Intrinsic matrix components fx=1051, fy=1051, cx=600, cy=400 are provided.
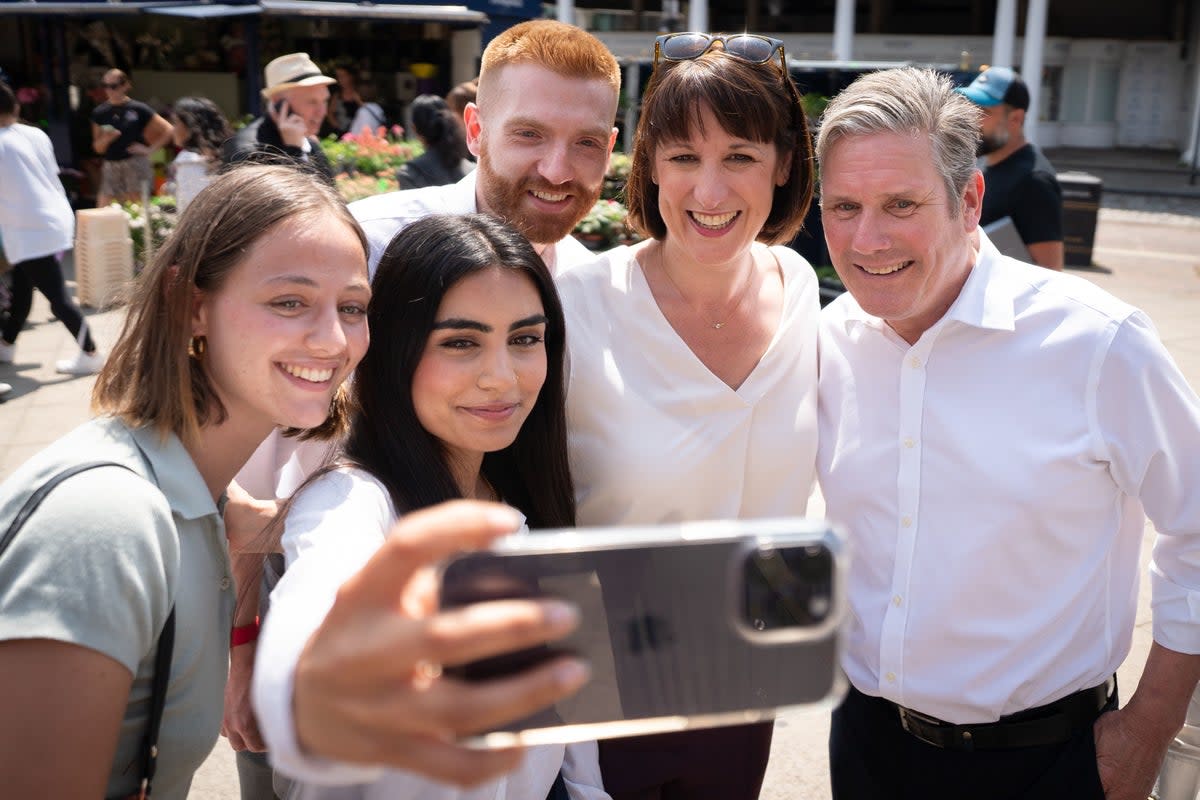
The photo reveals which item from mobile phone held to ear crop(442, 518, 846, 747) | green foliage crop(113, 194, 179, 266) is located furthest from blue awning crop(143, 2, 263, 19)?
mobile phone held to ear crop(442, 518, 846, 747)

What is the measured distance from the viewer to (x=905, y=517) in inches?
86.6

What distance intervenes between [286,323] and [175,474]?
0.97ft

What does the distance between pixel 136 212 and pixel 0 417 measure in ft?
12.9

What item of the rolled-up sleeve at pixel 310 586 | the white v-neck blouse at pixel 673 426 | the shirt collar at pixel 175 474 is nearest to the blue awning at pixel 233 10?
the white v-neck blouse at pixel 673 426

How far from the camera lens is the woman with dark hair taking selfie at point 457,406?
1740 millimetres

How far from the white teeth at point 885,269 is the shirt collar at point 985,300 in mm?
Result: 137

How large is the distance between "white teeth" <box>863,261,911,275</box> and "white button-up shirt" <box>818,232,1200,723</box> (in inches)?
5.6

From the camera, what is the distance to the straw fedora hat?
801 cm

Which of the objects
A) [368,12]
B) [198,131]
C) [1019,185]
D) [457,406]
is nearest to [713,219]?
[457,406]

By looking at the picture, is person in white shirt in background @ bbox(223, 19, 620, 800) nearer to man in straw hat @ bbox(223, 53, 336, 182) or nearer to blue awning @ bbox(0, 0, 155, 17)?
man in straw hat @ bbox(223, 53, 336, 182)

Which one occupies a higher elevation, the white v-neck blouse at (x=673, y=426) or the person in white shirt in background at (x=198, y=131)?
the person in white shirt in background at (x=198, y=131)

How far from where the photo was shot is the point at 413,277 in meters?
2.03

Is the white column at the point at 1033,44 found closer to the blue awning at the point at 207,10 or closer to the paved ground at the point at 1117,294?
the paved ground at the point at 1117,294

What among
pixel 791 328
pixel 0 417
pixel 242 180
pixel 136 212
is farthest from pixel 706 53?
pixel 136 212
